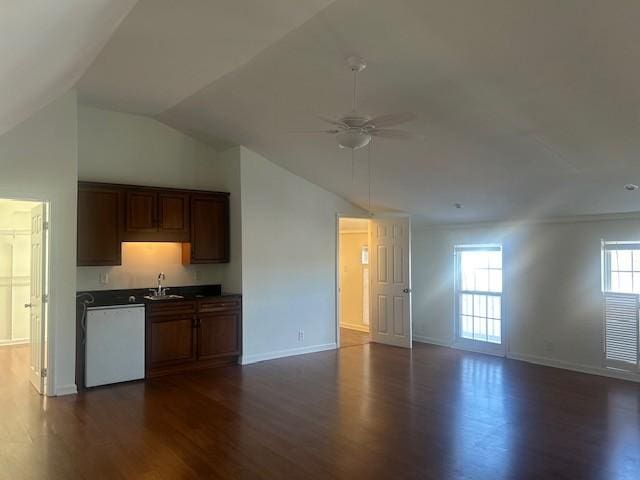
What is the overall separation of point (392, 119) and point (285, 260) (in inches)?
151

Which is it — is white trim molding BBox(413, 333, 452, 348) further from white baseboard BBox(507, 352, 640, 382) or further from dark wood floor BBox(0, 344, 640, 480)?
dark wood floor BBox(0, 344, 640, 480)

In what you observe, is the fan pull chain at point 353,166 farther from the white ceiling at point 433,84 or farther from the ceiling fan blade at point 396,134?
the ceiling fan blade at point 396,134

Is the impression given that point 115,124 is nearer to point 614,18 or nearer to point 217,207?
point 217,207

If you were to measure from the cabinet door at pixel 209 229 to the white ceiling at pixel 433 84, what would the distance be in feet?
3.11

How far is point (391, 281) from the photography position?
299 inches

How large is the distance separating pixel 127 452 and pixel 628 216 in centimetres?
576

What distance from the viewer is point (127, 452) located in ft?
11.9

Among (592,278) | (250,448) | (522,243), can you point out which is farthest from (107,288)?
(592,278)

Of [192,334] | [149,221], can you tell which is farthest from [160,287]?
[149,221]

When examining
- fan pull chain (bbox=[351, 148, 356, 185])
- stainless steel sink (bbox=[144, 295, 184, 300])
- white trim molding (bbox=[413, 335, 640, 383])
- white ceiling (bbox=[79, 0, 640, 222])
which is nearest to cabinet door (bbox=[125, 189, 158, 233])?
stainless steel sink (bbox=[144, 295, 184, 300])

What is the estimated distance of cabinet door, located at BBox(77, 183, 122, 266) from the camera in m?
5.51

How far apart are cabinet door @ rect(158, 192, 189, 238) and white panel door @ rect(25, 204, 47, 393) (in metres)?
1.36

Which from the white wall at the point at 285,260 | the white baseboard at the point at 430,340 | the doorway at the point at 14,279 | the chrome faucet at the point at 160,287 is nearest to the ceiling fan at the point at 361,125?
the white wall at the point at 285,260

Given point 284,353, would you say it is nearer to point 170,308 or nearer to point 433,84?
point 170,308
